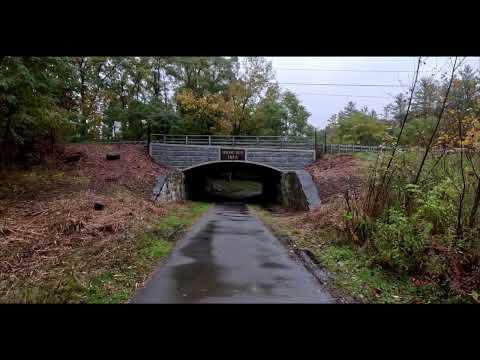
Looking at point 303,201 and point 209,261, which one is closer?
point 209,261

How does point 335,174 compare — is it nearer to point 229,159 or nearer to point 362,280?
point 229,159

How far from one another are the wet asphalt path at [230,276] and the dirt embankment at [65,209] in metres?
1.79

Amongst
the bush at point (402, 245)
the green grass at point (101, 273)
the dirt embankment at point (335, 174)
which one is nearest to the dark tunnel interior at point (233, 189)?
the dirt embankment at point (335, 174)

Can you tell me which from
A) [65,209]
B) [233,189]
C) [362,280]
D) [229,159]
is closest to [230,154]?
[229,159]

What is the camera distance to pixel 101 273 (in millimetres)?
5414

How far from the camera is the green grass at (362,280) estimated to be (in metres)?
4.77

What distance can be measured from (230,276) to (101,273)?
233 centimetres

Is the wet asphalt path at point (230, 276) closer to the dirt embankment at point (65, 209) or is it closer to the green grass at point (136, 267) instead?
the green grass at point (136, 267)

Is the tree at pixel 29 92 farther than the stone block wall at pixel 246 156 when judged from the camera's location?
No
